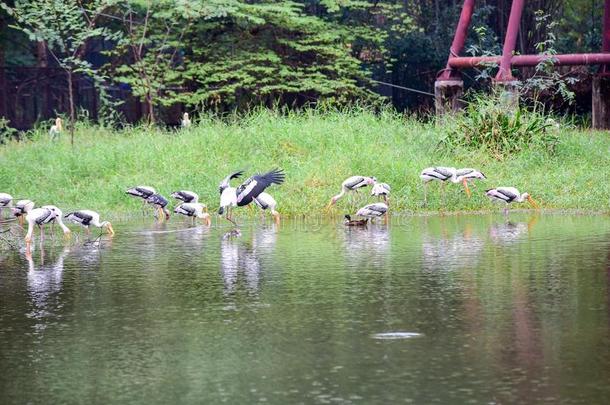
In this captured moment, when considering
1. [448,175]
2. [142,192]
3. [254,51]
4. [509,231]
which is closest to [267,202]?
[142,192]

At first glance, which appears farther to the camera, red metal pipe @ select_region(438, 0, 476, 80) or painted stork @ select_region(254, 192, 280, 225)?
red metal pipe @ select_region(438, 0, 476, 80)

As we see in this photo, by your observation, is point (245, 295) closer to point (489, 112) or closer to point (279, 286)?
point (279, 286)

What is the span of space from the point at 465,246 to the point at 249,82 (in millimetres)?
15581

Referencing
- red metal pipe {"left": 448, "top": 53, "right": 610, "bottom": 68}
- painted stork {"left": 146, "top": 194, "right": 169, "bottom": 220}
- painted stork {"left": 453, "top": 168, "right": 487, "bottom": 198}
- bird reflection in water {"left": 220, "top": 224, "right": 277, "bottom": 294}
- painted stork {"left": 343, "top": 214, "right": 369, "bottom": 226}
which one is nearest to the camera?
bird reflection in water {"left": 220, "top": 224, "right": 277, "bottom": 294}

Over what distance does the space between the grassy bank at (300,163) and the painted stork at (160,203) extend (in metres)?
0.85

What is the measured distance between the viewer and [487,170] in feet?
66.5

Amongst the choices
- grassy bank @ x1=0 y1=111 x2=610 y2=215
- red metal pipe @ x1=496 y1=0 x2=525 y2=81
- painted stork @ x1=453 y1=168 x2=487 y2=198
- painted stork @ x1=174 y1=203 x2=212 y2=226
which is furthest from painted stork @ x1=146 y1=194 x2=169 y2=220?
red metal pipe @ x1=496 y1=0 x2=525 y2=81

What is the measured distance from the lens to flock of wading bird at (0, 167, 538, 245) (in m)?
16.1

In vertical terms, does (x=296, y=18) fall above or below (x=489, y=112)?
above

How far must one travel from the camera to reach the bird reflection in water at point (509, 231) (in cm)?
1463

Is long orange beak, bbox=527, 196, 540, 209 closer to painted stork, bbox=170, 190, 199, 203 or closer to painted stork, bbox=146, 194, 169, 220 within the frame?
painted stork, bbox=170, 190, 199, 203

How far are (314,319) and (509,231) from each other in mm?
6333

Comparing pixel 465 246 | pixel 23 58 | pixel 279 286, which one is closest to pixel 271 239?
pixel 465 246

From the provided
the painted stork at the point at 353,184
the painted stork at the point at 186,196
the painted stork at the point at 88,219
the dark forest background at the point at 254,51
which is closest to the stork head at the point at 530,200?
the painted stork at the point at 353,184
